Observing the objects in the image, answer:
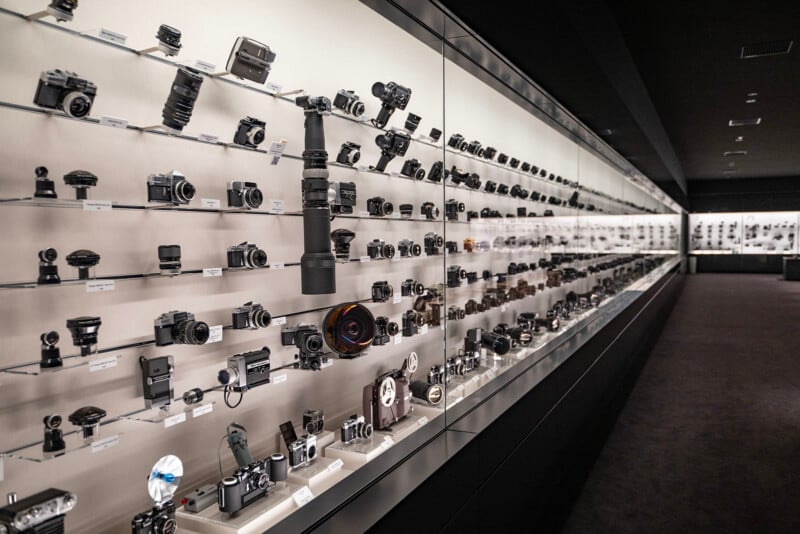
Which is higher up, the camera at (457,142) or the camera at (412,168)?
the camera at (457,142)

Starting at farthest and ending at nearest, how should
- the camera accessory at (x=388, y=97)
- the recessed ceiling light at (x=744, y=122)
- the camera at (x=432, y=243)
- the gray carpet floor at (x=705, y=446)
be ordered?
1. the recessed ceiling light at (x=744, y=122)
2. the gray carpet floor at (x=705, y=446)
3. the camera at (x=432, y=243)
4. the camera accessory at (x=388, y=97)

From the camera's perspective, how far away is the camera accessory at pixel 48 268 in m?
1.68

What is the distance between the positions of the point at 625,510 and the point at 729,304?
38.0 feet

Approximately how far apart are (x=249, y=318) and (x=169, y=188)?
23.8 inches

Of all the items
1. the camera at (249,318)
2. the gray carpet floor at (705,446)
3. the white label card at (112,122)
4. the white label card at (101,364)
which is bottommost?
the gray carpet floor at (705,446)

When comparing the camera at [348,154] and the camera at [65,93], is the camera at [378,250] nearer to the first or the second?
the camera at [348,154]

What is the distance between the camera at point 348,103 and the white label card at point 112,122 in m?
1.15

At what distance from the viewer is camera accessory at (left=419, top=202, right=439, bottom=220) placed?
3586 mm

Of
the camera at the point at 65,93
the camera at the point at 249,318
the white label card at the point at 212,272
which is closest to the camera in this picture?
the camera at the point at 65,93

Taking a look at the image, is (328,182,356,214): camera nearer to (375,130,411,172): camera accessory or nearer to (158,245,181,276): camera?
(375,130,411,172): camera accessory

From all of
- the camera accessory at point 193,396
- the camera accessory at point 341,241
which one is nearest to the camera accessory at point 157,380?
the camera accessory at point 193,396

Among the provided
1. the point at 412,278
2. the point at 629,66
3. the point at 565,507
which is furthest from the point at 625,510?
the point at 629,66

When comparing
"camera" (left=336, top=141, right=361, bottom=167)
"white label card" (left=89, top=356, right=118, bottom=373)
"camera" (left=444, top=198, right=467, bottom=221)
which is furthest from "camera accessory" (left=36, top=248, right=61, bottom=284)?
"camera" (left=444, top=198, right=467, bottom=221)

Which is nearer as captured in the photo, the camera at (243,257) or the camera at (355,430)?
the camera at (243,257)
